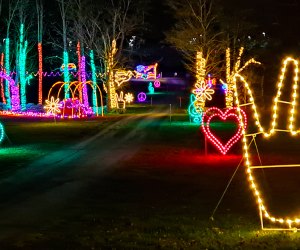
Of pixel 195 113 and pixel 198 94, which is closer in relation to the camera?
pixel 195 113

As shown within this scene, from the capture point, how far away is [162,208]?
1182 centimetres

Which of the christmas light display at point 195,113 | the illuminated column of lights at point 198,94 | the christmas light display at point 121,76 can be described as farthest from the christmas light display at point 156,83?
the christmas light display at point 195,113

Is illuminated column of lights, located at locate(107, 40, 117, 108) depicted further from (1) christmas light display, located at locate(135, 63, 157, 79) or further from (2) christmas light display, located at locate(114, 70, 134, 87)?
(1) christmas light display, located at locate(135, 63, 157, 79)

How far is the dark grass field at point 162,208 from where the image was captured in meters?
9.09

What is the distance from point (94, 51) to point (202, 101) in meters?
17.5

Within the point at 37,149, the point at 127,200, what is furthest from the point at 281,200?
the point at 37,149

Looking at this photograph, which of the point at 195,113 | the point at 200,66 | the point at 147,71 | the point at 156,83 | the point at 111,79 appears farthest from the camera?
the point at 156,83

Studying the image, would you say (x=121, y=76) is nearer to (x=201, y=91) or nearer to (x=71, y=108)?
(x=71, y=108)

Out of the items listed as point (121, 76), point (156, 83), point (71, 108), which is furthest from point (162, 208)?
point (156, 83)

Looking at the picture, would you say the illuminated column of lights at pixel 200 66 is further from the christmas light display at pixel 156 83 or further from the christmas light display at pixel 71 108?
the christmas light display at pixel 156 83

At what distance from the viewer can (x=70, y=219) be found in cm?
1084

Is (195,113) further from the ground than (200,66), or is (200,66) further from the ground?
(200,66)

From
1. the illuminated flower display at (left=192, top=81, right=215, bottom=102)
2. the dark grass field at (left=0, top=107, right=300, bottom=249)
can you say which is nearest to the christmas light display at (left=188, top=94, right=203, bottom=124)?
the illuminated flower display at (left=192, top=81, right=215, bottom=102)

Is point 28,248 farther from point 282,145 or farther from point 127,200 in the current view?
point 282,145
